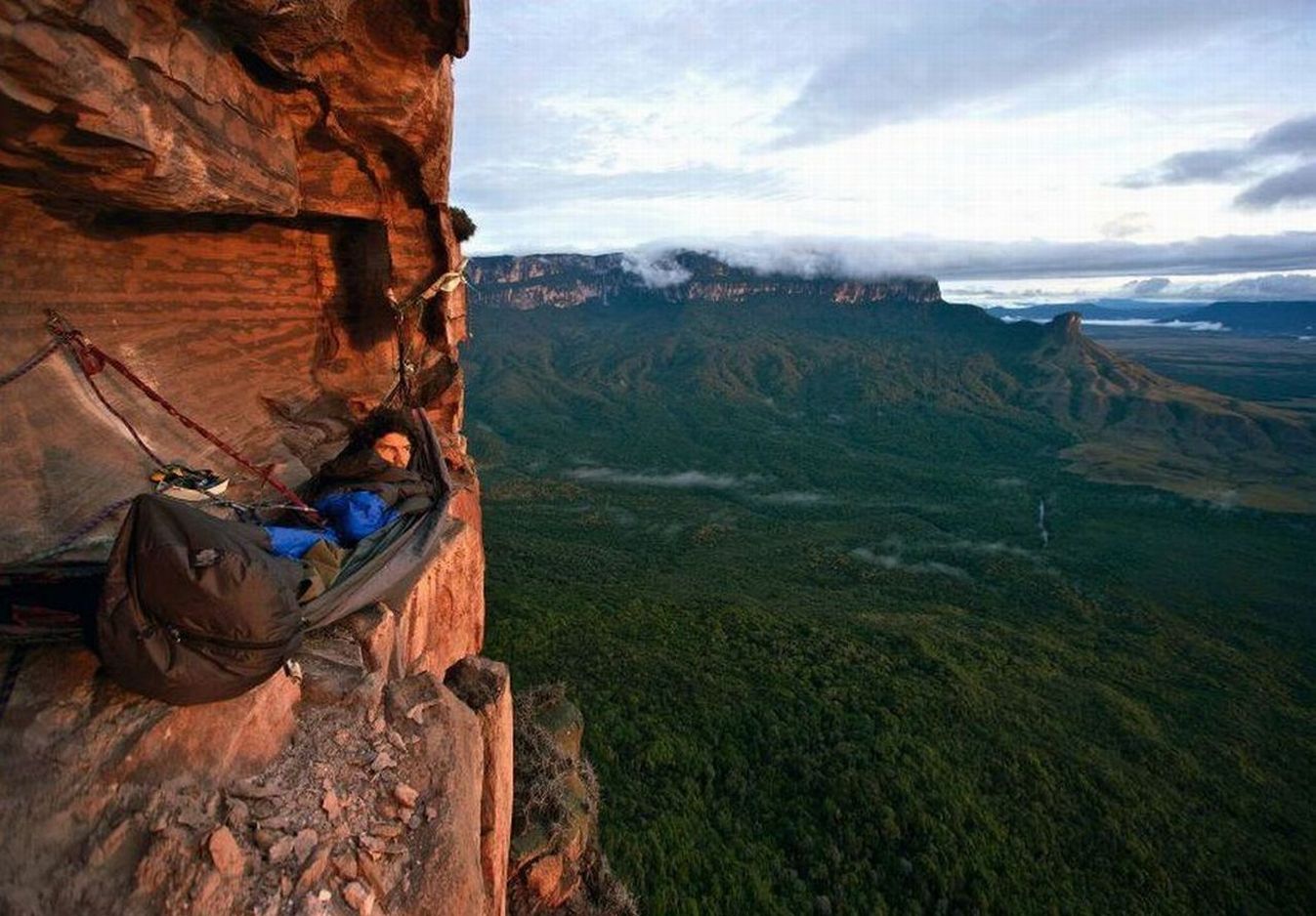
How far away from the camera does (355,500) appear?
24.9ft

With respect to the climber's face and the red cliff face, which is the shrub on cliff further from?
the climber's face

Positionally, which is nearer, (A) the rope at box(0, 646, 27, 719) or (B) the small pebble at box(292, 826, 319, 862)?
(A) the rope at box(0, 646, 27, 719)

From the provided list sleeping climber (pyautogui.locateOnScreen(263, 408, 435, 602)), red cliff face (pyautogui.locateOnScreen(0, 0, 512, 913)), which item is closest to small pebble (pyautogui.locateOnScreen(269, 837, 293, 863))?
red cliff face (pyautogui.locateOnScreen(0, 0, 512, 913))

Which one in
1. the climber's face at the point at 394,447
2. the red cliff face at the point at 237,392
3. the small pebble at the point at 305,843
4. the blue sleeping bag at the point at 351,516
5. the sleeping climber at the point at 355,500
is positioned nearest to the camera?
the red cliff face at the point at 237,392

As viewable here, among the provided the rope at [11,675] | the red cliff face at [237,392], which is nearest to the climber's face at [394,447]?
the red cliff face at [237,392]

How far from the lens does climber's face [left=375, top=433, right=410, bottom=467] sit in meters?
9.05

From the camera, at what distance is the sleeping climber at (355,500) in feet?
20.9

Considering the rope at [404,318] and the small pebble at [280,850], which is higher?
the rope at [404,318]

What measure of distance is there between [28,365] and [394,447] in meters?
3.82

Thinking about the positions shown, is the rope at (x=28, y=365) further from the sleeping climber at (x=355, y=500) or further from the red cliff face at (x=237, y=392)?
the sleeping climber at (x=355, y=500)

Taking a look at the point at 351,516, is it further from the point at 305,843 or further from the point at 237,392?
the point at 237,392

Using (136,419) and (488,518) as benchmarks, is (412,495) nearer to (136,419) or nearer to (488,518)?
(136,419)

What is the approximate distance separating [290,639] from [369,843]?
4.90 feet

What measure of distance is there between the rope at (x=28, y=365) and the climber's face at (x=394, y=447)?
11.6 feet
